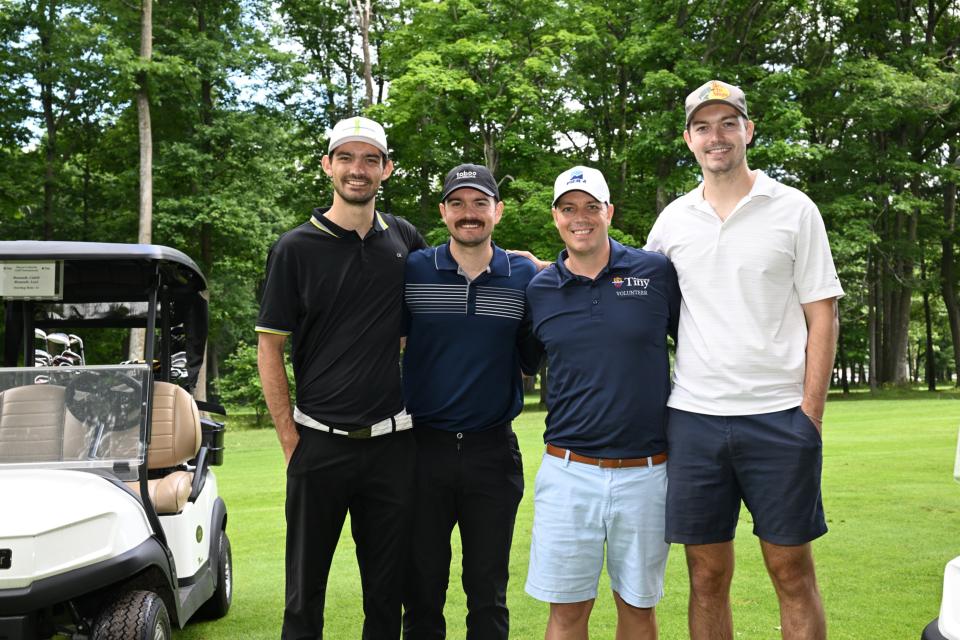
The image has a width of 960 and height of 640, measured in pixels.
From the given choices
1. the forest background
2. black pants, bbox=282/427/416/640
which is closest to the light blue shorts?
black pants, bbox=282/427/416/640

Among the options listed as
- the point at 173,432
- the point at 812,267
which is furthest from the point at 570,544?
the point at 173,432

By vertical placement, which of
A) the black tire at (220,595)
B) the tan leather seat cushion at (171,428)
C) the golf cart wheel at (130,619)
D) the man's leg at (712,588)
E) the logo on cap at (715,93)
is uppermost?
the logo on cap at (715,93)

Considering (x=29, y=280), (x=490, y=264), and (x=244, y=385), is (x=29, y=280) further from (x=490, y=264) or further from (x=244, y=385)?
(x=244, y=385)

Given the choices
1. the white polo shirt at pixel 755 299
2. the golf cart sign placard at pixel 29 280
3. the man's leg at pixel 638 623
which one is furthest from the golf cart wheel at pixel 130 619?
the white polo shirt at pixel 755 299

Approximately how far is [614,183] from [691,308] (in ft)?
88.6

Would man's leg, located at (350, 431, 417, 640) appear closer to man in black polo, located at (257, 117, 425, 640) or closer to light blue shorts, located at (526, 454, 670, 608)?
man in black polo, located at (257, 117, 425, 640)

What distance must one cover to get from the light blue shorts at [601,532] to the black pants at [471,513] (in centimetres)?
35

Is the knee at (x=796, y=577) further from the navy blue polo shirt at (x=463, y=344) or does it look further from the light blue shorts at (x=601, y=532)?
the navy blue polo shirt at (x=463, y=344)

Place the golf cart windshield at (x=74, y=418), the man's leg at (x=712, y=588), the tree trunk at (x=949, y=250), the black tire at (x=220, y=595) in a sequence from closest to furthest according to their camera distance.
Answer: the man's leg at (x=712, y=588), the golf cart windshield at (x=74, y=418), the black tire at (x=220, y=595), the tree trunk at (x=949, y=250)

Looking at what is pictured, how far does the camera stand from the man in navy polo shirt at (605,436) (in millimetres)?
3578

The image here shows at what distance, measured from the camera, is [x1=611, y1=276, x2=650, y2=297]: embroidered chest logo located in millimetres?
3629

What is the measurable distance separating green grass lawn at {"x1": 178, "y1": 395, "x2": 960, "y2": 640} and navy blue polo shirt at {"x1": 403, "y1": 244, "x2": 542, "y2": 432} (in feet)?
5.46

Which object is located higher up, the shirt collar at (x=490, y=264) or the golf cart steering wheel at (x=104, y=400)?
the shirt collar at (x=490, y=264)

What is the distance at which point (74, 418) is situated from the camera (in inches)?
169
